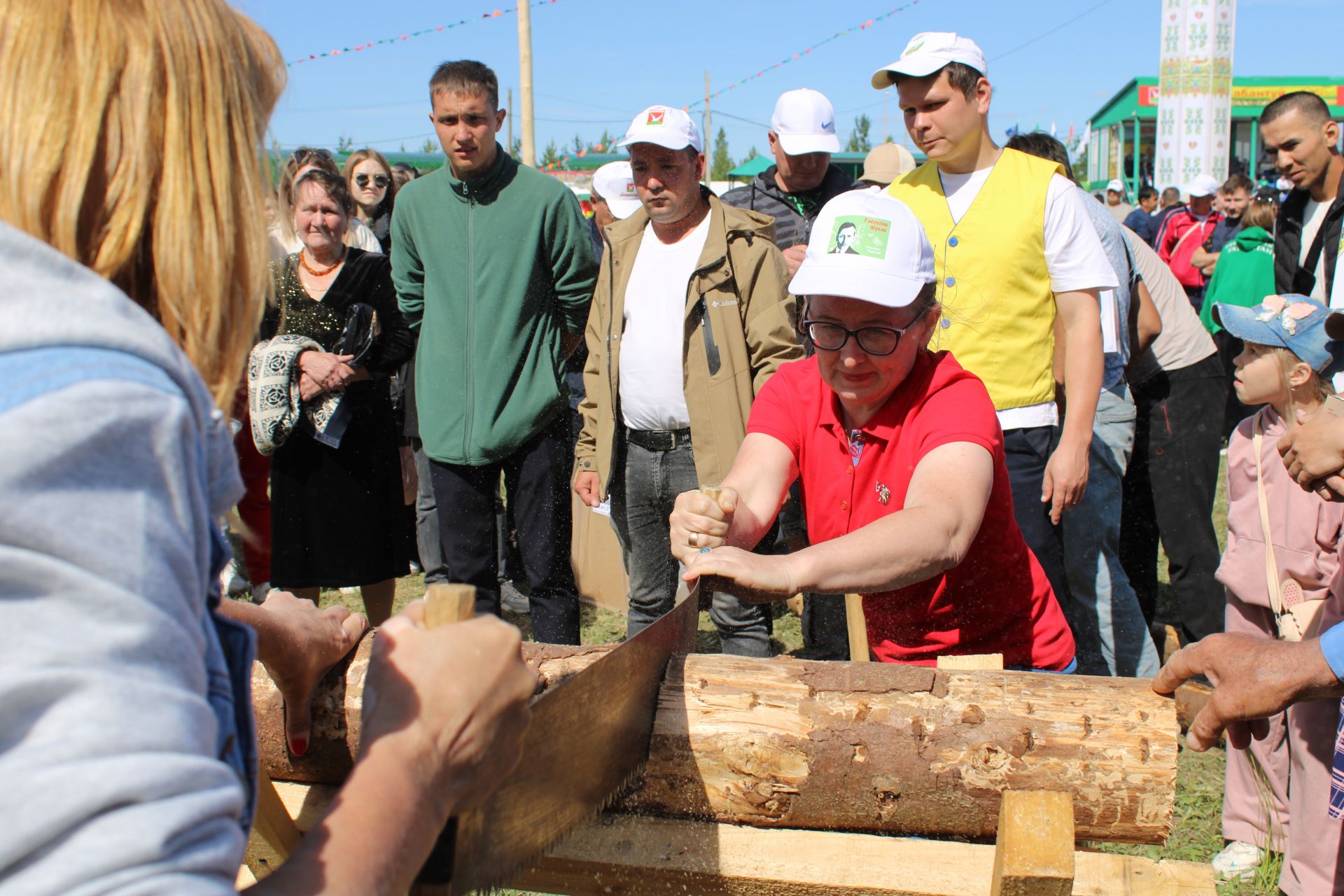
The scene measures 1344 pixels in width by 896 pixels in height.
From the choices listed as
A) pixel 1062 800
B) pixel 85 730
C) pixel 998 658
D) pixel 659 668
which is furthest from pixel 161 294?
pixel 998 658

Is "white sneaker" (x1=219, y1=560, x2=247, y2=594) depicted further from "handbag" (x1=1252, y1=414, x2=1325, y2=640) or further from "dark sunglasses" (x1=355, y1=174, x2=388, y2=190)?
"handbag" (x1=1252, y1=414, x2=1325, y2=640)

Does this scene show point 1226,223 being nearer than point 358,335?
No

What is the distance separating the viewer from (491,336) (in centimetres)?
435

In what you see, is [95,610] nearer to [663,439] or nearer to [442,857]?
[442,857]

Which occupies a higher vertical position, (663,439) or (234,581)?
(663,439)

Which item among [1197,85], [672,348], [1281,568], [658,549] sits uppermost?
[1197,85]

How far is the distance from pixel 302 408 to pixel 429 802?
12.0 feet

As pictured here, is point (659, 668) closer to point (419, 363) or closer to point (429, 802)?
point (429, 802)

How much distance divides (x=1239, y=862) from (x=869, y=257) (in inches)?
95.9

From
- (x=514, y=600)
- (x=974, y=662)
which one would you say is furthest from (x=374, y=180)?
(x=974, y=662)

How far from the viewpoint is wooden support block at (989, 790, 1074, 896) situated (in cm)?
154

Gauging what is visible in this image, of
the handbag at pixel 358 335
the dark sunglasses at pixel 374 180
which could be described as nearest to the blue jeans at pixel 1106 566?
the handbag at pixel 358 335

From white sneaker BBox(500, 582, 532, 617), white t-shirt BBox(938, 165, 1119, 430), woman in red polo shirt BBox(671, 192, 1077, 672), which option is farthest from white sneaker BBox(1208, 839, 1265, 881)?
white sneaker BBox(500, 582, 532, 617)

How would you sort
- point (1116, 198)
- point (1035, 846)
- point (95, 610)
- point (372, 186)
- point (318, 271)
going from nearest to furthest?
1. point (95, 610)
2. point (1035, 846)
3. point (318, 271)
4. point (372, 186)
5. point (1116, 198)
